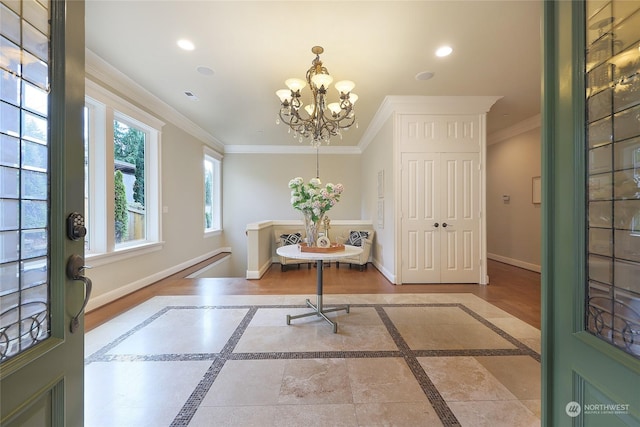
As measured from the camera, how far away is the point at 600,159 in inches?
30.2

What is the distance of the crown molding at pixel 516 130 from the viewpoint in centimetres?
479

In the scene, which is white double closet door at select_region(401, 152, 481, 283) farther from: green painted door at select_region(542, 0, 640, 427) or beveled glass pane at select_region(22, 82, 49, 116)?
beveled glass pane at select_region(22, 82, 49, 116)

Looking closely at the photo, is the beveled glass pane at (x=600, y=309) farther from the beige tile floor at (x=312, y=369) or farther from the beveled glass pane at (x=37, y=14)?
the beveled glass pane at (x=37, y=14)

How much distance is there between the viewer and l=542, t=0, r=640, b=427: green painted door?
2.31ft

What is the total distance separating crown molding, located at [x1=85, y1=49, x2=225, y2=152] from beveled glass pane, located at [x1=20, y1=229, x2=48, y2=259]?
10.5 ft

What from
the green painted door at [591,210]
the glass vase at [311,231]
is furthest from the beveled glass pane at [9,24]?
the glass vase at [311,231]

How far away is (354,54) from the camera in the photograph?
110 inches

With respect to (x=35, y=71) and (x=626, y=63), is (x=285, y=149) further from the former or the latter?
(x=626, y=63)


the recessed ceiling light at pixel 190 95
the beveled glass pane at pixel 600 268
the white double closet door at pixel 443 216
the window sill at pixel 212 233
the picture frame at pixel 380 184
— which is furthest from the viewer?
the window sill at pixel 212 233

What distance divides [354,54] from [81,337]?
10.2 ft

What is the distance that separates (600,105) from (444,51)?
2499 millimetres

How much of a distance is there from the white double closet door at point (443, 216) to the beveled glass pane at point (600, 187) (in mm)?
3261

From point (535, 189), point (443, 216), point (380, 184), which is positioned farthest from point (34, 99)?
point (535, 189)

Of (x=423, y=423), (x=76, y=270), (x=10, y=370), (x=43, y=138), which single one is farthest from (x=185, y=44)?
(x=423, y=423)
